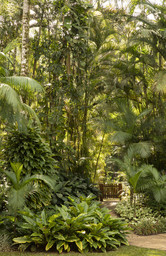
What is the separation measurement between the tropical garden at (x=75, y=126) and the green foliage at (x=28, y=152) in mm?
24

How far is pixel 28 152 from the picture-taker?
255 inches

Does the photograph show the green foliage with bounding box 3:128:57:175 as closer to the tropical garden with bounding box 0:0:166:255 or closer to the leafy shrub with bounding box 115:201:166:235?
the tropical garden with bounding box 0:0:166:255

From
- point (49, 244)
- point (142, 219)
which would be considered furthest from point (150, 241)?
point (49, 244)

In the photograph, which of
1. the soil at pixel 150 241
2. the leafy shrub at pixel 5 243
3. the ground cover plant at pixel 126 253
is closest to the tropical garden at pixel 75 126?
the leafy shrub at pixel 5 243

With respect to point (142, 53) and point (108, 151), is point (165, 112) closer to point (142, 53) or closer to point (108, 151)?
point (142, 53)

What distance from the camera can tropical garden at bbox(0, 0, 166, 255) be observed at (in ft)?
17.8

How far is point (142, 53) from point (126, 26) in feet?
6.23

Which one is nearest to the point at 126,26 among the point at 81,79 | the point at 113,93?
the point at 113,93

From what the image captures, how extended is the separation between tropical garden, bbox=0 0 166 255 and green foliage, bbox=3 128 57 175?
0.08 feet

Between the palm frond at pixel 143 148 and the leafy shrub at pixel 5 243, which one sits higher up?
the palm frond at pixel 143 148

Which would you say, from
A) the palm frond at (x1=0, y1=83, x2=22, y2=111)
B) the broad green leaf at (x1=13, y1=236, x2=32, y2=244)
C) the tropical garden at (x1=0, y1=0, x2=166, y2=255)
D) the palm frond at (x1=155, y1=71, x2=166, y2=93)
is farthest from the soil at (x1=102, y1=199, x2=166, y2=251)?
the palm frond at (x1=155, y1=71, x2=166, y2=93)

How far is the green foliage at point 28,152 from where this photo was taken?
6.49 meters

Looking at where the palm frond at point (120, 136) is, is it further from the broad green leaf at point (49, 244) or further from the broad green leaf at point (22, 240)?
the broad green leaf at point (22, 240)

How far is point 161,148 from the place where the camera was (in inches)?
383
